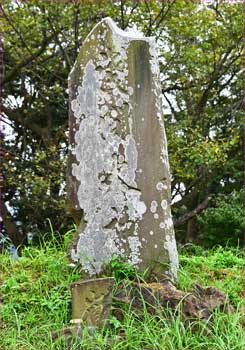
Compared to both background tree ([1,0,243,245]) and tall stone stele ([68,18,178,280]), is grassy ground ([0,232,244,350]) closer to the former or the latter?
tall stone stele ([68,18,178,280])

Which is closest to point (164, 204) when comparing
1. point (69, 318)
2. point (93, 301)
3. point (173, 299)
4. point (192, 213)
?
point (173, 299)

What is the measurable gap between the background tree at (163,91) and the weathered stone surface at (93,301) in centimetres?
471

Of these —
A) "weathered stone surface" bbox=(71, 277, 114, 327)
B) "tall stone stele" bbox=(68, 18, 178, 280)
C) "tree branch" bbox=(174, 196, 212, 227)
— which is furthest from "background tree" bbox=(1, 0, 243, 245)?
"weathered stone surface" bbox=(71, 277, 114, 327)

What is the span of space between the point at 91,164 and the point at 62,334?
1365 mm

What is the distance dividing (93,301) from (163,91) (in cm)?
618

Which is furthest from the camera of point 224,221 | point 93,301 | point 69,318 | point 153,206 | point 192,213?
point 192,213

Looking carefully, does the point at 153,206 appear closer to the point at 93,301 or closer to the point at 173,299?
the point at 173,299

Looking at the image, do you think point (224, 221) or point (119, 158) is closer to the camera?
point (119, 158)

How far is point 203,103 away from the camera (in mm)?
9320

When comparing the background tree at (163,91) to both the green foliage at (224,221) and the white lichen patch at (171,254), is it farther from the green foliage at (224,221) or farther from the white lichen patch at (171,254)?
the white lichen patch at (171,254)

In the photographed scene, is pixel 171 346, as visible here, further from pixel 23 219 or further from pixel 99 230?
pixel 23 219

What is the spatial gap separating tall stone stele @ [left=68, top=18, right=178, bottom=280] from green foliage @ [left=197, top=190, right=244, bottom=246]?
4.48 meters

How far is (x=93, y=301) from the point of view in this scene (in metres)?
3.57

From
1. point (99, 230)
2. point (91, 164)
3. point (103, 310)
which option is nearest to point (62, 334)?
point (103, 310)
